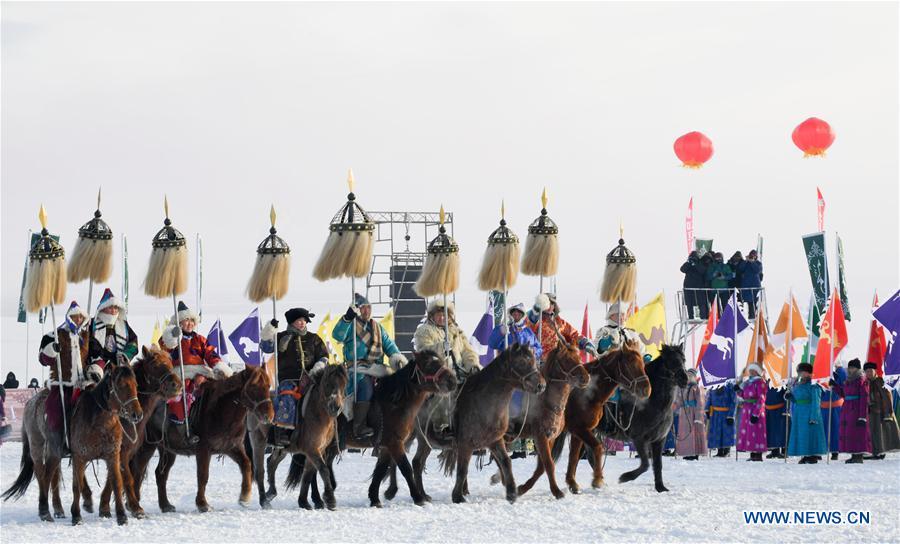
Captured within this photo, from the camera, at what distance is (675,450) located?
75.2 feet

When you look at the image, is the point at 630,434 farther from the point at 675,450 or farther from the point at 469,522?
the point at 675,450

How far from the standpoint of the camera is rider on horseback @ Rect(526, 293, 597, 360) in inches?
704

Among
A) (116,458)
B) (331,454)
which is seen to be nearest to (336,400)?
(331,454)

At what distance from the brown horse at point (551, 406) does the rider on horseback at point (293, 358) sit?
2.40 m

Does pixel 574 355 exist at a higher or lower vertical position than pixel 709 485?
higher

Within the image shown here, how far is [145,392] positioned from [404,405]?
9.07 ft

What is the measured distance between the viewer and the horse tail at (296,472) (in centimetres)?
1602

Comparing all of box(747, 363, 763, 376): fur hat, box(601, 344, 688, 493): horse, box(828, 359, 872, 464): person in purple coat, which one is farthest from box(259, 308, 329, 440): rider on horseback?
box(747, 363, 763, 376): fur hat

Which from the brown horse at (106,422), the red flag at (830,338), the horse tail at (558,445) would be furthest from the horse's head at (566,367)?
the red flag at (830,338)

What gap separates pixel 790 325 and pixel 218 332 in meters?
12.3

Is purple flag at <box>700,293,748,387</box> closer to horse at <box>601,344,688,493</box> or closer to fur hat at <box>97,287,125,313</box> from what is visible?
horse at <box>601,344,688,493</box>

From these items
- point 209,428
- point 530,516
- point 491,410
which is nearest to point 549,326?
point 491,410

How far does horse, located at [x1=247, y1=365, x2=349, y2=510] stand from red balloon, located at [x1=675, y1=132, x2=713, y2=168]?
1098 centimetres

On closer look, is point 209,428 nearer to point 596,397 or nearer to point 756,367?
point 596,397
